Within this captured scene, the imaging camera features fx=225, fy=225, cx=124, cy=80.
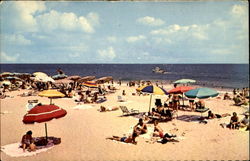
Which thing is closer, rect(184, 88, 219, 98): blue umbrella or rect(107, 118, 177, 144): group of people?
rect(107, 118, 177, 144): group of people

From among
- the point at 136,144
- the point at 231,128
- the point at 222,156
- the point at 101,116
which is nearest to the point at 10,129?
the point at 101,116

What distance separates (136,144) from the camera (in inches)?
335

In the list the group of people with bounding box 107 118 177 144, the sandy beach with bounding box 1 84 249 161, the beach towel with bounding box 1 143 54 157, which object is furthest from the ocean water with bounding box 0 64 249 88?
the beach towel with bounding box 1 143 54 157

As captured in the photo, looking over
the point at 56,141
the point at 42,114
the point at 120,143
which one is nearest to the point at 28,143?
the point at 56,141

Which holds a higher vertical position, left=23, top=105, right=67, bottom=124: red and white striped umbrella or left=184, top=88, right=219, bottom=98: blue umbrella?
left=184, top=88, right=219, bottom=98: blue umbrella

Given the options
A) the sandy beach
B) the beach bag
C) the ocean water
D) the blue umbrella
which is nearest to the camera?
the sandy beach

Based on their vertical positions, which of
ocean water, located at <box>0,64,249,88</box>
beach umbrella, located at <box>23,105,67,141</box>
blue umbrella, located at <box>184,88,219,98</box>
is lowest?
ocean water, located at <box>0,64,249,88</box>

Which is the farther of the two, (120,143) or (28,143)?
(120,143)

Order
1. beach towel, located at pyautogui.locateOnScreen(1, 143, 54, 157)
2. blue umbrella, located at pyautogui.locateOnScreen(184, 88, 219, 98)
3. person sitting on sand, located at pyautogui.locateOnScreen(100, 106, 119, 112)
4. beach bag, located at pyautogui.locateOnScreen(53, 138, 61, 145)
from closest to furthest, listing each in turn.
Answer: beach towel, located at pyautogui.locateOnScreen(1, 143, 54, 157) < beach bag, located at pyautogui.locateOnScreen(53, 138, 61, 145) < blue umbrella, located at pyautogui.locateOnScreen(184, 88, 219, 98) < person sitting on sand, located at pyautogui.locateOnScreen(100, 106, 119, 112)

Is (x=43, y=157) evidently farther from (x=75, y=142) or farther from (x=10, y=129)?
(x=10, y=129)

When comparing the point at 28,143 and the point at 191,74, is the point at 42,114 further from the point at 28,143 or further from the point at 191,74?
the point at 191,74

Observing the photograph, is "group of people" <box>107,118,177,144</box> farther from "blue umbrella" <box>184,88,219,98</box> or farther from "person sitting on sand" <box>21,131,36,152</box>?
"person sitting on sand" <box>21,131,36,152</box>

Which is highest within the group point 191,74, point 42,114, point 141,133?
point 42,114

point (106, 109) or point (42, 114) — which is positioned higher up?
point (42, 114)
